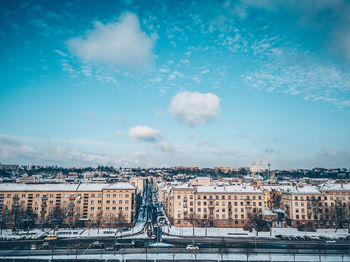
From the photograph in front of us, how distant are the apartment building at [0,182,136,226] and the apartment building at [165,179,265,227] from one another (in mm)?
16680

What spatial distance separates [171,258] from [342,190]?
7042 centimetres

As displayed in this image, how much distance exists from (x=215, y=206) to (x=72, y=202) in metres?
48.6

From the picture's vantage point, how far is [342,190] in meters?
87.2

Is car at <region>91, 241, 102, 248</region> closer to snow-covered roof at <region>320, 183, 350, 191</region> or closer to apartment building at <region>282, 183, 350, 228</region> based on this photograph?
apartment building at <region>282, 183, 350, 228</region>

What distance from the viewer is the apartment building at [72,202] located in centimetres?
8062

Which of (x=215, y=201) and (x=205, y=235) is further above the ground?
(x=215, y=201)

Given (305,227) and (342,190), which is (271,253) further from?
(342,190)

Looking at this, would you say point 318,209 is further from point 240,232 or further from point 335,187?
point 240,232

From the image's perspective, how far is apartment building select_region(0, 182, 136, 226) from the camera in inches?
3174

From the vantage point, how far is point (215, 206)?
8388cm

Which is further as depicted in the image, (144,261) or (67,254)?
(67,254)

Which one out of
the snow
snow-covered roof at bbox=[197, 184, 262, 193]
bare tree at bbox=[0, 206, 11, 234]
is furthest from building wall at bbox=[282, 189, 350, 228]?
bare tree at bbox=[0, 206, 11, 234]

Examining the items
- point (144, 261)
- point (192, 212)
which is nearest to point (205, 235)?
point (192, 212)

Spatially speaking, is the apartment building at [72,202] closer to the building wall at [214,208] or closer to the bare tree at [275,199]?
the building wall at [214,208]
